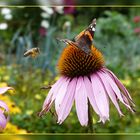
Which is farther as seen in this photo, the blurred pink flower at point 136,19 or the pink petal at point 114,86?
the blurred pink flower at point 136,19

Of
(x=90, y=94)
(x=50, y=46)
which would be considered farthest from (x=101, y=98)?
(x=50, y=46)

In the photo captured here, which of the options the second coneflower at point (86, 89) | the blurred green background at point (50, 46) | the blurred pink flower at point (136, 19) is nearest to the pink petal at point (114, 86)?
the second coneflower at point (86, 89)

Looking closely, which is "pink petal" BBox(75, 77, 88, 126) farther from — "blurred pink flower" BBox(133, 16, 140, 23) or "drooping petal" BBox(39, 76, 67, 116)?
"blurred pink flower" BBox(133, 16, 140, 23)

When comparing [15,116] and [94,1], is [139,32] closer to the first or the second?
[94,1]

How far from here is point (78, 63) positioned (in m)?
0.82

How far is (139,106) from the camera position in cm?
140

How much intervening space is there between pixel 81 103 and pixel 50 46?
0.79 metres

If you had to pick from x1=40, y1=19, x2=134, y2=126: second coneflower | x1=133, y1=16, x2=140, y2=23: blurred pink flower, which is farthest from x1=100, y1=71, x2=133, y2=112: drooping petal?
x1=133, y1=16, x2=140, y2=23: blurred pink flower

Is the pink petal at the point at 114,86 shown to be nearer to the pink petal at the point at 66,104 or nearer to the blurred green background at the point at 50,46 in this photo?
the pink petal at the point at 66,104

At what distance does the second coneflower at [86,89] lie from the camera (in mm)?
725

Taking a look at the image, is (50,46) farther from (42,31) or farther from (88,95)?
(88,95)

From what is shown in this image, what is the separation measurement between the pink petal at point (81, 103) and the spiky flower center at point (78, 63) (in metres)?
0.05

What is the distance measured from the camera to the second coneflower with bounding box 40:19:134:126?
Answer: 28.5 inches

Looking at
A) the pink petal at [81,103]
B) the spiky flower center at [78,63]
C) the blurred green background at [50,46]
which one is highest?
the blurred green background at [50,46]
